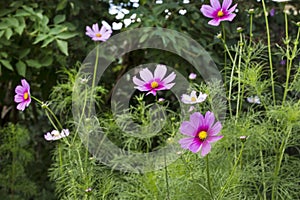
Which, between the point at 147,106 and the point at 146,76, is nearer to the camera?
the point at 146,76

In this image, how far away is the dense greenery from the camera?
1.00m

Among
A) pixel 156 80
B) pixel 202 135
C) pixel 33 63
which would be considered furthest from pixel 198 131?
pixel 33 63

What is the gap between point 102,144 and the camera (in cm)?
119

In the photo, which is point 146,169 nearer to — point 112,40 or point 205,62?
point 205,62

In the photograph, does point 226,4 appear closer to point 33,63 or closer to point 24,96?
point 24,96

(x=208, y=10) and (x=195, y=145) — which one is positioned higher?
(x=208, y=10)

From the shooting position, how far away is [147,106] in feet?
3.43

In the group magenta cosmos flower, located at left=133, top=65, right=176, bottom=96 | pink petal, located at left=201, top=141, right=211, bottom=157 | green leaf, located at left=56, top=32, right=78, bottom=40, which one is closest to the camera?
pink petal, located at left=201, top=141, right=211, bottom=157

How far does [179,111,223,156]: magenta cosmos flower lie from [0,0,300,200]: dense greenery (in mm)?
115

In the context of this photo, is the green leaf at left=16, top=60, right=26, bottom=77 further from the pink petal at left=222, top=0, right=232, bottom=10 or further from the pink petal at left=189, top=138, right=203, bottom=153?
the pink petal at left=189, top=138, right=203, bottom=153

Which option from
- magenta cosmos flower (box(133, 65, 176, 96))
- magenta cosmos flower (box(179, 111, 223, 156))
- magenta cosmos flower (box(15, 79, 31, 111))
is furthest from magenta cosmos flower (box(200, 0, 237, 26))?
magenta cosmos flower (box(15, 79, 31, 111))

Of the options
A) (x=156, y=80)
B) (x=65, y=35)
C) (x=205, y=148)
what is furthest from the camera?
(x=65, y=35)

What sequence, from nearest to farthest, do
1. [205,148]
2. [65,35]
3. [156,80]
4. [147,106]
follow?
[205,148] → [156,80] → [147,106] → [65,35]

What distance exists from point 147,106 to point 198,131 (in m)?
0.27
